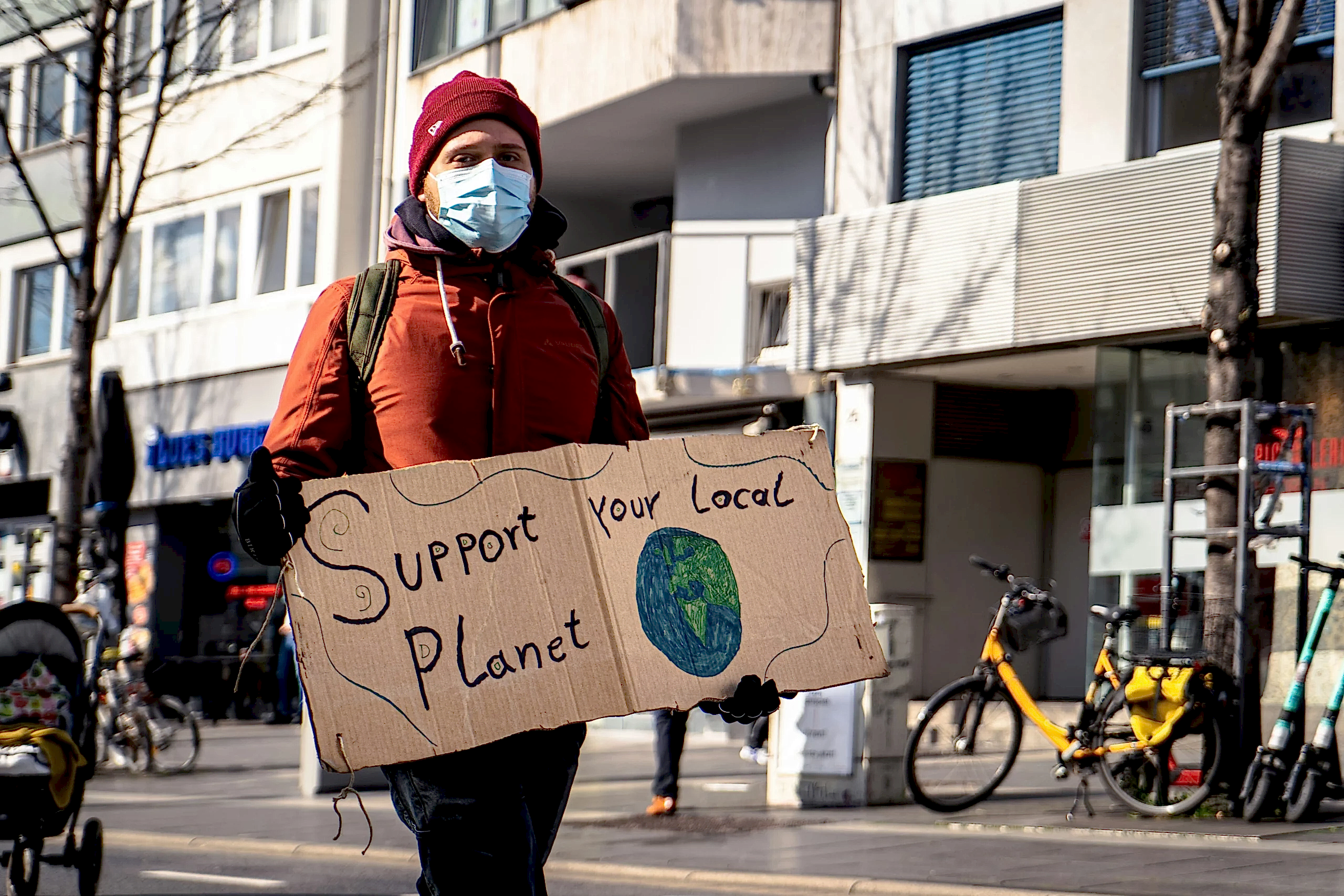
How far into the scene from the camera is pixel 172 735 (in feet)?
53.8

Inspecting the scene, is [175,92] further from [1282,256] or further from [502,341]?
[502,341]

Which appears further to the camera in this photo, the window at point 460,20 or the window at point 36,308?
the window at point 36,308

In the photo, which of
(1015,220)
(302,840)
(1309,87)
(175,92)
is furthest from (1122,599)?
(175,92)

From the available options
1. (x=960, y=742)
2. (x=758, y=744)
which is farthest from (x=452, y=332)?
(x=758, y=744)

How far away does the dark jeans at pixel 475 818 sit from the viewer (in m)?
3.52

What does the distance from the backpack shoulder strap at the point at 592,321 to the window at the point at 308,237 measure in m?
22.2

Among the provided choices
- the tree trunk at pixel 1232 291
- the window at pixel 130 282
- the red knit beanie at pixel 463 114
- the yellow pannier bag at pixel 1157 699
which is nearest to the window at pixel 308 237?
the window at pixel 130 282

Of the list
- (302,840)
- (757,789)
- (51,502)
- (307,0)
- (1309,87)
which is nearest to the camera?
(302,840)

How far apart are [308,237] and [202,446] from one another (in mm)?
3668

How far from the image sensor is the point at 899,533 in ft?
60.0

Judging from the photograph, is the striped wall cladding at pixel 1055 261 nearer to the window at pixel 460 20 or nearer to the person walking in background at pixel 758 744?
the person walking in background at pixel 758 744

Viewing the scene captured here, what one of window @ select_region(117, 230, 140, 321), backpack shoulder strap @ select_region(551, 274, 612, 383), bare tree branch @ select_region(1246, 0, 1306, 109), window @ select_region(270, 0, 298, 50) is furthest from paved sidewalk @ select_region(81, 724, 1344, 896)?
window @ select_region(117, 230, 140, 321)

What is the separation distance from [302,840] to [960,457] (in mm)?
9840

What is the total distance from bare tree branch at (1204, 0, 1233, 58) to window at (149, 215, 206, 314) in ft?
63.4
